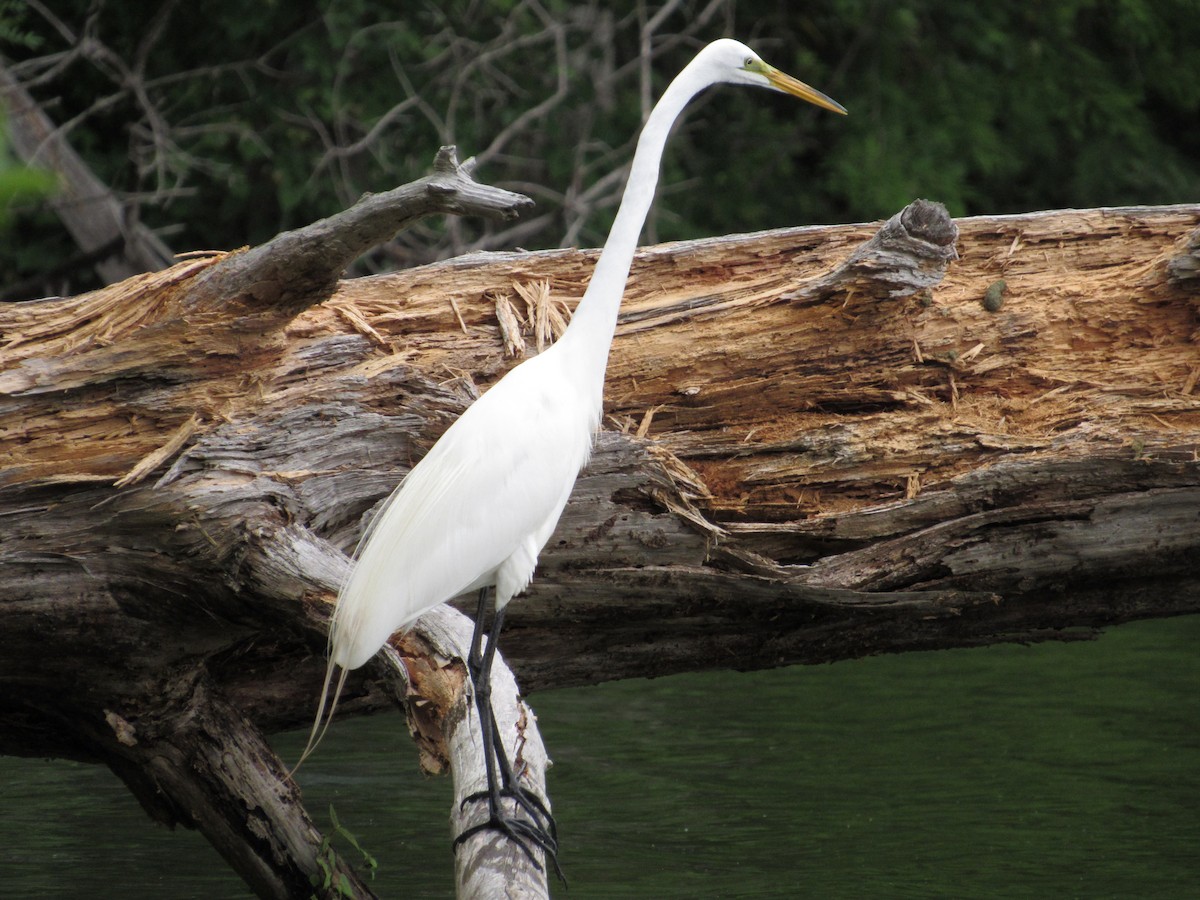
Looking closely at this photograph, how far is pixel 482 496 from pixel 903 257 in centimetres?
117

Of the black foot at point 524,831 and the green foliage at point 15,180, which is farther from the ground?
the green foliage at point 15,180

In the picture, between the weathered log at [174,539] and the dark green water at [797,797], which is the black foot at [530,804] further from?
the dark green water at [797,797]

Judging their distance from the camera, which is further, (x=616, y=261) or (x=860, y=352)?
(x=860, y=352)

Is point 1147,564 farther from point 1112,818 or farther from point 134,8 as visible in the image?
point 134,8

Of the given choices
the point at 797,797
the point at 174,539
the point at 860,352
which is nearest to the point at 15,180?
the point at 174,539

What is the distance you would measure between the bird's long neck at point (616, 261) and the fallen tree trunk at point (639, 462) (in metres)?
0.31

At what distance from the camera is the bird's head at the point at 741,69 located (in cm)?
300

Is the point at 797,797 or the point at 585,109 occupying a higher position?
the point at 585,109

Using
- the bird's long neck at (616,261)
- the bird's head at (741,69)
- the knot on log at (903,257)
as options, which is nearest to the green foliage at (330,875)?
the bird's long neck at (616,261)

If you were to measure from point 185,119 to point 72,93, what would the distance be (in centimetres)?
113

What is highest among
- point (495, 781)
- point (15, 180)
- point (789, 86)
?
point (15, 180)

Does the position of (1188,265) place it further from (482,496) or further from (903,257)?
(482,496)

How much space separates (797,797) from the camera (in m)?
4.57

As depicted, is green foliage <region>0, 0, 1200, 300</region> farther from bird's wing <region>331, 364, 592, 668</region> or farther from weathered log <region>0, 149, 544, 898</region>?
bird's wing <region>331, 364, 592, 668</region>
